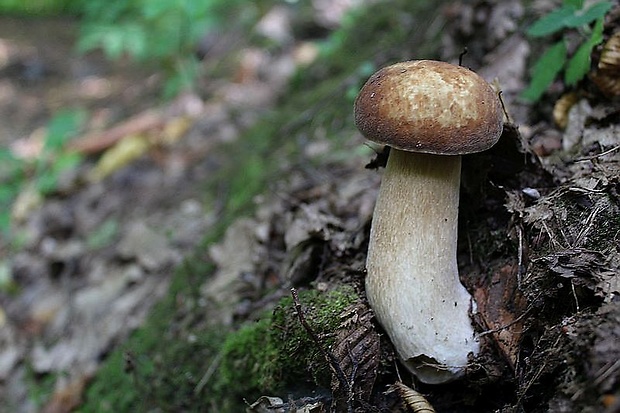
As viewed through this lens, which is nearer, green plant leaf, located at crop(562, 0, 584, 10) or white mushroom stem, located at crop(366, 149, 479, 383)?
white mushroom stem, located at crop(366, 149, 479, 383)

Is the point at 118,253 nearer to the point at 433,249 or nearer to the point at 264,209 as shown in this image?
the point at 264,209

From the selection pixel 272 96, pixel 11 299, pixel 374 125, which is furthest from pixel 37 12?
pixel 374 125

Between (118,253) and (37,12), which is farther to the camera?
(37,12)

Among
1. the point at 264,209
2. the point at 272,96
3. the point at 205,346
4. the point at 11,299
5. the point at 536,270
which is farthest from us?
the point at 272,96

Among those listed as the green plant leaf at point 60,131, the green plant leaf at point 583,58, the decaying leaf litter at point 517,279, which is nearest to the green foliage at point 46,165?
the green plant leaf at point 60,131

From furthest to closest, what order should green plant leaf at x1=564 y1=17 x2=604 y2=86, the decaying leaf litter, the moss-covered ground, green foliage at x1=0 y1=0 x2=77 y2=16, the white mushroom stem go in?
green foliage at x1=0 y1=0 x2=77 y2=16
green plant leaf at x1=564 y1=17 x2=604 y2=86
the moss-covered ground
the white mushroom stem
the decaying leaf litter

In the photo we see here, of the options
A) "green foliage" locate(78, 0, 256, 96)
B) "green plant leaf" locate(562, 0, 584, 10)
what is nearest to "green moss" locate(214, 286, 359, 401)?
"green plant leaf" locate(562, 0, 584, 10)

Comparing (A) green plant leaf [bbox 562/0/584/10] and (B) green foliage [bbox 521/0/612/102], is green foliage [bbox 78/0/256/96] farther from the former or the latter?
(A) green plant leaf [bbox 562/0/584/10]

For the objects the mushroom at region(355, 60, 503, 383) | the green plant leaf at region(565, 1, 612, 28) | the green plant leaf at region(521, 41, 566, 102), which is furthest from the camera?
the green plant leaf at region(521, 41, 566, 102)
